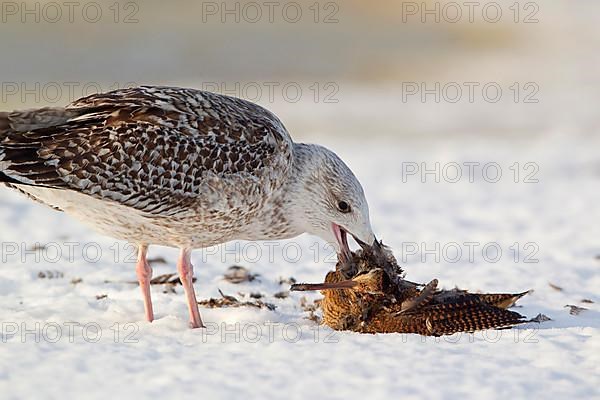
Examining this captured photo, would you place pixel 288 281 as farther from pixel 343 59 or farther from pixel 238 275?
pixel 343 59

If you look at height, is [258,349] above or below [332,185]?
below

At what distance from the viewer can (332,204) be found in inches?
234

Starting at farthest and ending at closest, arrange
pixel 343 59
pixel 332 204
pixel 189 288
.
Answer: pixel 343 59 → pixel 332 204 → pixel 189 288

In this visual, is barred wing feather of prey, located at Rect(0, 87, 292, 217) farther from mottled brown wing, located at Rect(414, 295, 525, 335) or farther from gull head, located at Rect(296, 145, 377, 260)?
mottled brown wing, located at Rect(414, 295, 525, 335)

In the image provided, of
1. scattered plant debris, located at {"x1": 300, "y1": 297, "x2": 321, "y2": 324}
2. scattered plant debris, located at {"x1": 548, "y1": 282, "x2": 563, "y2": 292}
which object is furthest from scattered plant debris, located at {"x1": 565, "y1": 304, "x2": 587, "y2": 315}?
scattered plant debris, located at {"x1": 300, "y1": 297, "x2": 321, "y2": 324}

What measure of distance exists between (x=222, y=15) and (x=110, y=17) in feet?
11.8

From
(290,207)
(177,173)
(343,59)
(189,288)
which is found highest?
(343,59)

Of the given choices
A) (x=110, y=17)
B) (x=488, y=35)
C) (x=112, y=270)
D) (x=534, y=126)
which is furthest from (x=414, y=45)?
(x=112, y=270)

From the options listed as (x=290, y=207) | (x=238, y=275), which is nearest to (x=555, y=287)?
(x=290, y=207)

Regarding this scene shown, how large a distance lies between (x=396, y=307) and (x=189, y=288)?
1250 millimetres

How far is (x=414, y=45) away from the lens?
96.1ft

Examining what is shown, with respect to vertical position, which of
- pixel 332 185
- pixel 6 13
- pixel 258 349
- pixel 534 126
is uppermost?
pixel 6 13

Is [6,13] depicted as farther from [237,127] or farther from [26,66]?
[237,127]

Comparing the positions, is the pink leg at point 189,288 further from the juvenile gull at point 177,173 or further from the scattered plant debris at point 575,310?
A: the scattered plant debris at point 575,310
